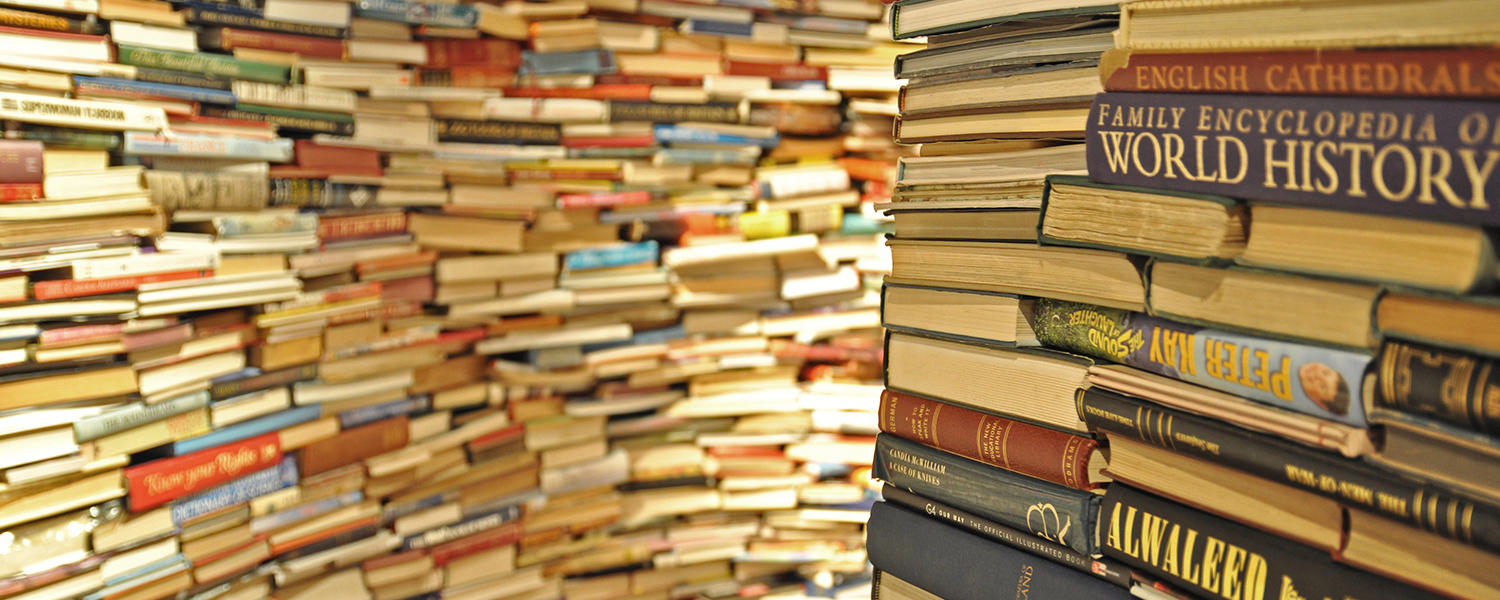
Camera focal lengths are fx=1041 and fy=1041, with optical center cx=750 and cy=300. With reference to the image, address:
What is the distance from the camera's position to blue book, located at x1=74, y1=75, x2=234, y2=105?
1754 mm

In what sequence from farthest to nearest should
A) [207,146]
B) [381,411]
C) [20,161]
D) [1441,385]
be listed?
[381,411] → [207,146] → [20,161] → [1441,385]

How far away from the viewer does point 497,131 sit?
236 centimetres

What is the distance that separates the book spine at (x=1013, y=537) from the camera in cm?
86

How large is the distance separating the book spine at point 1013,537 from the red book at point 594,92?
1596 millimetres

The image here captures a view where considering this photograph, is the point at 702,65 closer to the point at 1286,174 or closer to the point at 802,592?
the point at 802,592

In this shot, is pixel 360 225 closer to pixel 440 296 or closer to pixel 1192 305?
pixel 440 296

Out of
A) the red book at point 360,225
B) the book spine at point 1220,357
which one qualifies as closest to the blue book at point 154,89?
the red book at point 360,225

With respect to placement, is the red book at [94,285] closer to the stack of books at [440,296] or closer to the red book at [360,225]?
the stack of books at [440,296]

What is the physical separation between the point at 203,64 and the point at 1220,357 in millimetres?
1821

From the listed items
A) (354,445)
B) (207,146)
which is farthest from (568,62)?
(354,445)

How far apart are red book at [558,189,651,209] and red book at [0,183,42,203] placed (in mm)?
1034

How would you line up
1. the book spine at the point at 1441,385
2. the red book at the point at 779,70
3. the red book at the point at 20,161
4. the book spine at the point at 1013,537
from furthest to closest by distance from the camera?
the red book at the point at 779,70 < the red book at the point at 20,161 < the book spine at the point at 1013,537 < the book spine at the point at 1441,385

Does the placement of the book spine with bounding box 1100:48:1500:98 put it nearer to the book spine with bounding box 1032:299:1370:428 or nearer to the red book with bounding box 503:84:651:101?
the book spine with bounding box 1032:299:1370:428

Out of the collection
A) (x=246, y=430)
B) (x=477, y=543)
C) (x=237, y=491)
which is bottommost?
(x=477, y=543)
